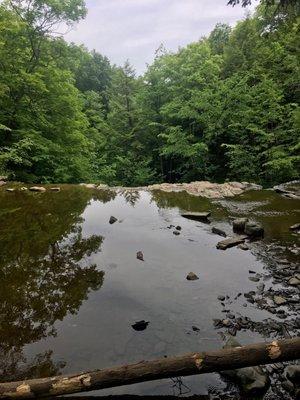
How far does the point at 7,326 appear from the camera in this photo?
512 cm

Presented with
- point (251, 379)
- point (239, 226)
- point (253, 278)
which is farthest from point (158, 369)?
point (239, 226)

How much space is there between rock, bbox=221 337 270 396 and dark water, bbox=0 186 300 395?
210 millimetres

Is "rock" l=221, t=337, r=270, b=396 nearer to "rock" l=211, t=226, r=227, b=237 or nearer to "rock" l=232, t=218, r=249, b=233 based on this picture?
"rock" l=211, t=226, r=227, b=237

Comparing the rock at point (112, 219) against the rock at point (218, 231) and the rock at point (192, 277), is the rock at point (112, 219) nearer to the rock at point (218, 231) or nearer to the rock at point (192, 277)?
the rock at point (218, 231)

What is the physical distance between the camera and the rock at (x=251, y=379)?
3865 mm

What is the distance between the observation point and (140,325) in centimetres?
526

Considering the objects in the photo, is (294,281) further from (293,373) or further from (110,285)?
(110,285)

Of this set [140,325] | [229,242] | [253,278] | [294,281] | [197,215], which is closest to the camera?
[140,325]

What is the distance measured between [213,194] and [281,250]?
23.6 ft

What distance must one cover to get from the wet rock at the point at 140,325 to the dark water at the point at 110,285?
78 mm

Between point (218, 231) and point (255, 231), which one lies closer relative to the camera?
point (255, 231)

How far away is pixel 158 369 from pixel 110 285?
3172 millimetres

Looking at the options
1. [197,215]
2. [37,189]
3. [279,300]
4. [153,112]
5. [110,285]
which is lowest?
[279,300]

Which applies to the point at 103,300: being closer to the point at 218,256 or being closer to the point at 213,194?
the point at 218,256
